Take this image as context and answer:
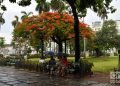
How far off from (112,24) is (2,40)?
39874 millimetres

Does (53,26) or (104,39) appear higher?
(104,39)

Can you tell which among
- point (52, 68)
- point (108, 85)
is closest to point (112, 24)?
point (52, 68)

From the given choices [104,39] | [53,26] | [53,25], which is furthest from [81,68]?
[104,39]

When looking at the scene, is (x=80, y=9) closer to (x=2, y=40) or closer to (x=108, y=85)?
(x=108, y=85)

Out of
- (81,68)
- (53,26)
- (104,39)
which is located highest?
(104,39)

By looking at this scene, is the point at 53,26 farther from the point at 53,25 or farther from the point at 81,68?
the point at 81,68

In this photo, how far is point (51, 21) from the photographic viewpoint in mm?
34062

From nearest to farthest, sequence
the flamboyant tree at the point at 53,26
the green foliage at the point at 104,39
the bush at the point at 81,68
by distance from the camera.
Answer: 1. the bush at the point at 81,68
2. the flamboyant tree at the point at 53,26
3. the green foliage at the point at 104,39

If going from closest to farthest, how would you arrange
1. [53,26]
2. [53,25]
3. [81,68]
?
[81,68] → [53,26] → [53,25]

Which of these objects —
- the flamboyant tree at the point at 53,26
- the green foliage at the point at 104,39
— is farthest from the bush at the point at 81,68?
the green foliage at the point at 104,39

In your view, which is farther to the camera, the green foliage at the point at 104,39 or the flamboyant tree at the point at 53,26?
the green foliage at the point at 104,39

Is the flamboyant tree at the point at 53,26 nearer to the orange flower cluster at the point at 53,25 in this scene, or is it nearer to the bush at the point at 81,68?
the orange flower cluster at the point at 53,25

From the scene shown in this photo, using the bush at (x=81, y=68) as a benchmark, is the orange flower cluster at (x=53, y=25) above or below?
above

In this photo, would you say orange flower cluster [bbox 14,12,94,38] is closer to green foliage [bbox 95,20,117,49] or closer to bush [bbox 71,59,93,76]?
bush [bbox 71,59,93,76]
